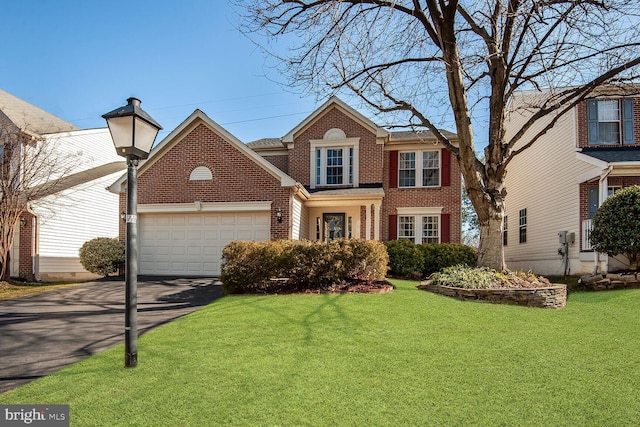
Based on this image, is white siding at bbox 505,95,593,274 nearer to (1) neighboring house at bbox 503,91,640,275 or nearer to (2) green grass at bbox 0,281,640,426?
(1) neighboring house at bbox 503,91,640,275

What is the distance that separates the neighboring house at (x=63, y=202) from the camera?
47.6 ft

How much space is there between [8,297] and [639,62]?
1650 cm

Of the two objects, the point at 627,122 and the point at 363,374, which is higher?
the point at 627,122

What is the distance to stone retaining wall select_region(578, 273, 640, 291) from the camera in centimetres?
1002

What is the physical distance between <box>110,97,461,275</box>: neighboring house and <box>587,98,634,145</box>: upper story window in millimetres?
4878

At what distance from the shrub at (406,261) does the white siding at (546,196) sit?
18.0 feet

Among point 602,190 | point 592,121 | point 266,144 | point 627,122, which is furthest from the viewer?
point 266,144

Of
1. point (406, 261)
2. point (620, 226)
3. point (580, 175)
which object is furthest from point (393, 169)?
point (620, 226)

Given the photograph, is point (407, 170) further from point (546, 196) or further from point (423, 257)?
point (546, 196)

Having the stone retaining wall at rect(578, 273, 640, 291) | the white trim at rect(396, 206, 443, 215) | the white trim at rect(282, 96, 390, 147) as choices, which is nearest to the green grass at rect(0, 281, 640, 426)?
the stone retaining wall at rect(578, 273, 640, 291)

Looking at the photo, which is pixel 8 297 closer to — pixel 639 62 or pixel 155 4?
pixel 155 4

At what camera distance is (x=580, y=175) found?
1307 centimetres

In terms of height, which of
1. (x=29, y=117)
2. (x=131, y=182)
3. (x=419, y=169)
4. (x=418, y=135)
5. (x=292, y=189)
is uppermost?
(x=29, y=117)

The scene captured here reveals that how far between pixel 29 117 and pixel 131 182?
15.8m
